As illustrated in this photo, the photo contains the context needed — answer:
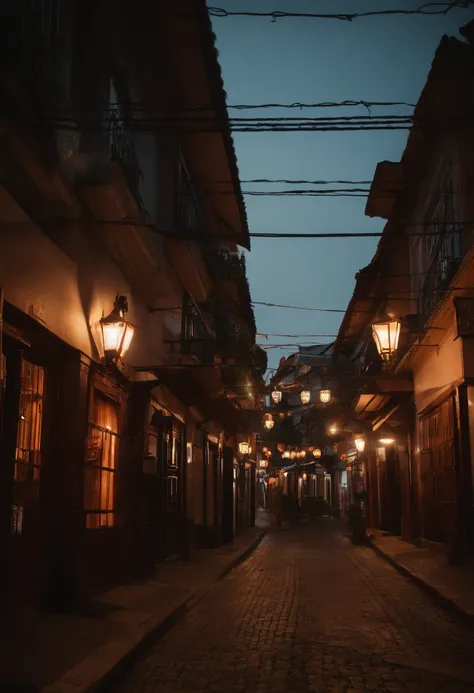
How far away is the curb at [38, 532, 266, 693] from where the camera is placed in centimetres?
597

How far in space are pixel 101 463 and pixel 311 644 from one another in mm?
5181

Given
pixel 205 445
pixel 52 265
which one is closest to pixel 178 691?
pixel 52 265

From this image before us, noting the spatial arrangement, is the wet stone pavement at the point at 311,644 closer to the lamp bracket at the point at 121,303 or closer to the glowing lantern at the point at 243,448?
the lamp bracket at the point at 121,303

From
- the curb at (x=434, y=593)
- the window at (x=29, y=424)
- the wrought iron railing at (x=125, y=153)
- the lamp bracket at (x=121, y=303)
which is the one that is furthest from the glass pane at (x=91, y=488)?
the curb at (x=434, y=593)

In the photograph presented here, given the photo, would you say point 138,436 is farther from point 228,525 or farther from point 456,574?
point 228,525

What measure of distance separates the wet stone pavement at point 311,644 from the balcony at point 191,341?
6069mm

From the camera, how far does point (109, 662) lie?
6812 mm

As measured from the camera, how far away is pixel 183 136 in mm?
17250

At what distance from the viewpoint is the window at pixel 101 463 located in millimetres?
11438

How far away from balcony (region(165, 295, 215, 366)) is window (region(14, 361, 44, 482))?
23.7 ft

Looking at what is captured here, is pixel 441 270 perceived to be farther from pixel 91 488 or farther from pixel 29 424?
pixel 29 424

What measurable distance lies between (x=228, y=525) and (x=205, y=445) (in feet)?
14.0

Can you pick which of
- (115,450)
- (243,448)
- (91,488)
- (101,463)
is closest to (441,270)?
(115,450)

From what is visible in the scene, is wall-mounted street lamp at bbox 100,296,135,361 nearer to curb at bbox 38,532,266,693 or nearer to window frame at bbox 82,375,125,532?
window frame at bbox 82,375,125,532
